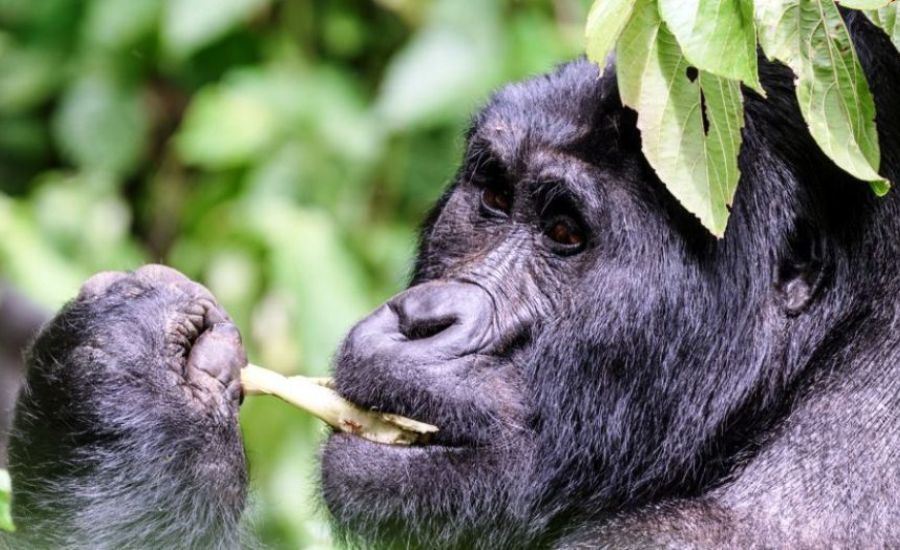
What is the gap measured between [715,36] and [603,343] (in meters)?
0.67

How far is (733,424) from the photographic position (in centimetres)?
254

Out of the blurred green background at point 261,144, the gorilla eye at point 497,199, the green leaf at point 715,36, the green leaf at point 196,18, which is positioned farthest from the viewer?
the green leaf at point 196,18

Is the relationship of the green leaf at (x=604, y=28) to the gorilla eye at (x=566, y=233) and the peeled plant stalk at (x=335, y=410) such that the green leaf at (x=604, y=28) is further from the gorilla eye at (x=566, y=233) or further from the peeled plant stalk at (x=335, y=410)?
the peeled plant stalk at (x=335, y=410)

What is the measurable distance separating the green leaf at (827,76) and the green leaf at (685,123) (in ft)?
0.36

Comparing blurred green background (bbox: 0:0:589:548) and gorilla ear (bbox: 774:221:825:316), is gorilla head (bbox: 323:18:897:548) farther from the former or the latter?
blurred green background (bbox: 0:0:589:548)

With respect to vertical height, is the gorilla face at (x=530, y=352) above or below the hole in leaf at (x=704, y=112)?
below

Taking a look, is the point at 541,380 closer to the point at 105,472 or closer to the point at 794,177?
the point at 794,177

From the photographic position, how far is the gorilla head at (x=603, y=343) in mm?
2475

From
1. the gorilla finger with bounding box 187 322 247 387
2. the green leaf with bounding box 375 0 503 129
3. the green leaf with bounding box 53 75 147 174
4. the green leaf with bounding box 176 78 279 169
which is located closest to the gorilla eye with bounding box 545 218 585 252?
the gorilla finger with bounding box 187 322 247 387

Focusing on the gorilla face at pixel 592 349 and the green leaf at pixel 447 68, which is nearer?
the gorilla face at pixel 592 349

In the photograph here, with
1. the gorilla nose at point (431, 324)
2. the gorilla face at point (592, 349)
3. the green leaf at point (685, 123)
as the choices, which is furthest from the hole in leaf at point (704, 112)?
the gorilla nose at point (431, 324)

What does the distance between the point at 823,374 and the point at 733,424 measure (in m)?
0.18

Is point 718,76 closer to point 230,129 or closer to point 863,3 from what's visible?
point 863,3

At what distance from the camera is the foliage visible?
210cm
